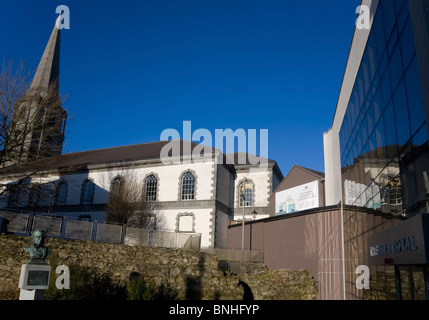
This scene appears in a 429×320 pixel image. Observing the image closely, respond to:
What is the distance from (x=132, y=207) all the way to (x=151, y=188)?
384 centimetres

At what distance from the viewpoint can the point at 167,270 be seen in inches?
790

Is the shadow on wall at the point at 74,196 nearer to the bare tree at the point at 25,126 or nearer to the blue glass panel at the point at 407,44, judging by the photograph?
the bare tree at the point at 25,126

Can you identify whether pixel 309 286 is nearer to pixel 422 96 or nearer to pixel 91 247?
pixel 91 247

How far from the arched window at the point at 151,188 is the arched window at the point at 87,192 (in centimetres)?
660

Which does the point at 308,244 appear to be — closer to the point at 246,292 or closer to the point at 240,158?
the point at 246,292

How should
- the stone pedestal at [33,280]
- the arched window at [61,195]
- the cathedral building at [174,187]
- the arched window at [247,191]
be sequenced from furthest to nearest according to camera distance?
the arched window at [61,195], the arched window at [247,191], the cathedral building at [174,187], the stone pedestal at [33,280]

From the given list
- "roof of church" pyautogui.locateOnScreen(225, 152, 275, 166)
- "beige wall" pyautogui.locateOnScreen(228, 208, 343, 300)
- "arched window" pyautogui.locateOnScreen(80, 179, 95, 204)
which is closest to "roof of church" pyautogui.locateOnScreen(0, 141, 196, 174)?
"arched window" pyautogui.locateOnScreen(80, 179, 95, 204)

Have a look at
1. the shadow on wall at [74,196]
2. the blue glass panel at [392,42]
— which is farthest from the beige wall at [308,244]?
the shadow on wall at [74,196]

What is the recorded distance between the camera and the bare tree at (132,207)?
33906 millimetres

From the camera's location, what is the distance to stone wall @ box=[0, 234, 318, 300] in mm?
16094

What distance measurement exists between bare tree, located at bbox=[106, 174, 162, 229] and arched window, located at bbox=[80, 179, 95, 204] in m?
3.51

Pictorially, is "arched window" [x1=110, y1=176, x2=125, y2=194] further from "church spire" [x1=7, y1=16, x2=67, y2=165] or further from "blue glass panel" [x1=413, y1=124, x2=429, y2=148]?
"blue glass panel" [x1=413, y1=124, x2=429, y2=148]

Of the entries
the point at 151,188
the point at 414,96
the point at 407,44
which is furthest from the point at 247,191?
the point at 414,96
